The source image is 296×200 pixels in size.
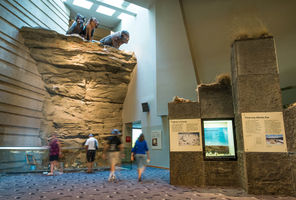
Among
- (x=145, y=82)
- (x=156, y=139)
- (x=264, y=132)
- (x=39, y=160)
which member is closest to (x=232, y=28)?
(x=264, y=132)

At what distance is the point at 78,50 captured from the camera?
11.7m

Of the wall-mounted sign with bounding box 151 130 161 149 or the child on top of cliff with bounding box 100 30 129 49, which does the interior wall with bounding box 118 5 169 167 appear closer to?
the wall-mounted sign with bounding box 151 130 161 149

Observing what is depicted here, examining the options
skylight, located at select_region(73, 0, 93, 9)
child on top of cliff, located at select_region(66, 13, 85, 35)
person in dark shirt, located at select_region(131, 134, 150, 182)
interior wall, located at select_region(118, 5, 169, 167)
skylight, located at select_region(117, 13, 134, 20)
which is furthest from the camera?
skylight, located at select_region(117, 13, 134, 20)

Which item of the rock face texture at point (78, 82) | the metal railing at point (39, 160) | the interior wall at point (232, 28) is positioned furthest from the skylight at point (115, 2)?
the metal railing at point (39, 160)

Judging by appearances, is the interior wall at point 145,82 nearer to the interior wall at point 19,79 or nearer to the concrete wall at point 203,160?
the concrete wall at point 203,160

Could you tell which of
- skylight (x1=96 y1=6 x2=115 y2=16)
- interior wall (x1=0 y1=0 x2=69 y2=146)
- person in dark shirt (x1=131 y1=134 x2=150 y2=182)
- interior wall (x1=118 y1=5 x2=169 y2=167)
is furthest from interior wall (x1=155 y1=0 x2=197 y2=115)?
interior wall (x1=0 y1=0 x2=69 y2=146)

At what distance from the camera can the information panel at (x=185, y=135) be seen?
602 centimetres

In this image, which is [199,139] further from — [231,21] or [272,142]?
[231,21]

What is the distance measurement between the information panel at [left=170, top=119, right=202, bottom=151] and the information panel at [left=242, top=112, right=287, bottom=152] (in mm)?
1502

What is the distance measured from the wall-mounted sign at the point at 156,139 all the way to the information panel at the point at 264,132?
633 cm

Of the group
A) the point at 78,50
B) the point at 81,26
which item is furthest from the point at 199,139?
the point at 81,26

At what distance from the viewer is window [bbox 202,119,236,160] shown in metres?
5.82

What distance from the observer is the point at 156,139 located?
35.9 ft

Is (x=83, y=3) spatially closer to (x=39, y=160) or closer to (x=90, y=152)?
(x=90, y=152)
